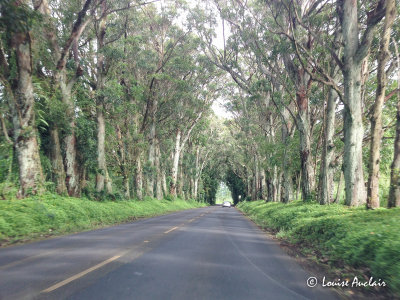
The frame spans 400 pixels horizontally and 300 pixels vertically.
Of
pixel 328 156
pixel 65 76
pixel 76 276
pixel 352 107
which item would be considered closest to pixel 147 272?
pixel 76 276

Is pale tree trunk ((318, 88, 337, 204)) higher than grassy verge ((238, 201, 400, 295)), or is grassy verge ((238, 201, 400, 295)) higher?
pale tree trunk ((318, 88, 337, 204))

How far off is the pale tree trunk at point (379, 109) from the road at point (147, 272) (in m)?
3.76

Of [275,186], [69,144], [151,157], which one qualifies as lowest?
[275,186]

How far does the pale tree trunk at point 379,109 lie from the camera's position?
9.63m

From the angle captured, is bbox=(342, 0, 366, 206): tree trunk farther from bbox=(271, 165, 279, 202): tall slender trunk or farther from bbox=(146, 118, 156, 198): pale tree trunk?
bbox=(146, 118, 156, 198): pale tree trunk

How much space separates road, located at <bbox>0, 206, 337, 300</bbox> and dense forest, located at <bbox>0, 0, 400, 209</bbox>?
5.14m

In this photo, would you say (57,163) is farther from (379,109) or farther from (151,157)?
(379,109)

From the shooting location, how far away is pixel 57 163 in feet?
53.8

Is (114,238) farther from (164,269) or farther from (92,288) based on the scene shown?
(92,288)

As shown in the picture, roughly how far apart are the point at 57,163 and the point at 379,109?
46.9ft

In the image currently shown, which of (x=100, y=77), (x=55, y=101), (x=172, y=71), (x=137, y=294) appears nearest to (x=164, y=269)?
(x=137, y=294)

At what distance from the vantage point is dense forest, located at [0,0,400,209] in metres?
11.9

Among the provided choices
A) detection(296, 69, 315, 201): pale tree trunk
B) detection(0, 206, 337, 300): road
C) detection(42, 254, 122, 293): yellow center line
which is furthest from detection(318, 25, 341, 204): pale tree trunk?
detection(42, 254, 122, 293): yellow center line

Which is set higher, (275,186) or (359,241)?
(275,186)
